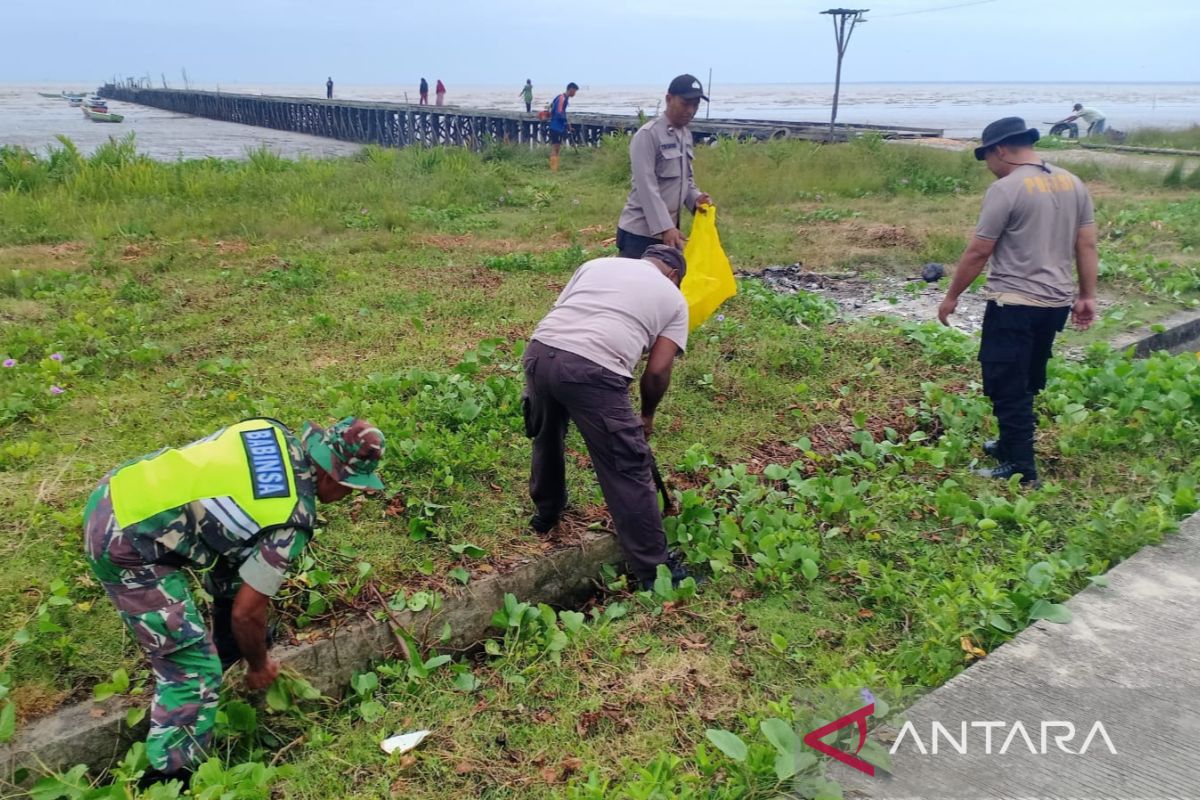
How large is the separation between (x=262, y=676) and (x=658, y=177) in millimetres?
3804

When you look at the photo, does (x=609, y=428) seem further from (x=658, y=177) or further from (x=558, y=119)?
(x=558, y=119)

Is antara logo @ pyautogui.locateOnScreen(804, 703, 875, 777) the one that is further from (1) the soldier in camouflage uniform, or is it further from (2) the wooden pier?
(2) the wooden pier

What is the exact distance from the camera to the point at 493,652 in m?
3.06

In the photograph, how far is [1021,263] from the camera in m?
3.91

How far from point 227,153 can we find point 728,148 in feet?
70.0

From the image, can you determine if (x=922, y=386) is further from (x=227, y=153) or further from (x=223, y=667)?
(x=227, y=153)

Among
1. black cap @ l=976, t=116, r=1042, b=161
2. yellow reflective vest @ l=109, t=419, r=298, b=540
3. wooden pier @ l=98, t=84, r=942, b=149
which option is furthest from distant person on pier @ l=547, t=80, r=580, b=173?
yellow reflective vest @ l=109, t=419, r=298, b=540

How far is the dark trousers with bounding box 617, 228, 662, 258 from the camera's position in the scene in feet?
17.4

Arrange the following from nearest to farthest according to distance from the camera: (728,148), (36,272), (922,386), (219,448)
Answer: (219,448), (922,386), (36,272), (728,148)

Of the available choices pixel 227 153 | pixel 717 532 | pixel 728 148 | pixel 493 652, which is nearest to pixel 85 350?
pixel 493 652

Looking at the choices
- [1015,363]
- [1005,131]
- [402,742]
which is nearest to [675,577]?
[402,742]

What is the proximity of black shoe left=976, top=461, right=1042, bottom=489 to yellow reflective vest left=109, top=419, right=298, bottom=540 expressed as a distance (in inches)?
133

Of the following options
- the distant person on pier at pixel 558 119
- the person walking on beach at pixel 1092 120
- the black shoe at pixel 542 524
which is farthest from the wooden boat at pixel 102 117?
the black shoe at pixel 542 524

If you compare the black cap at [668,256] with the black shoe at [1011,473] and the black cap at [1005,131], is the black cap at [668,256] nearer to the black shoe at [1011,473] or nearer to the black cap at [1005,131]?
the black cap at [1005,131]
